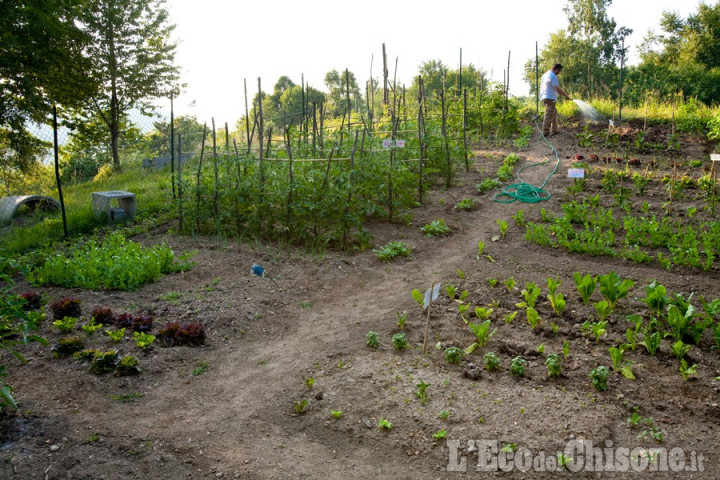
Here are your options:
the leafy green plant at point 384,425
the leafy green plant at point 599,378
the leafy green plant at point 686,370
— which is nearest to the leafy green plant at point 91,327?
the leafy green plant at point 384,425

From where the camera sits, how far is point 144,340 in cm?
399

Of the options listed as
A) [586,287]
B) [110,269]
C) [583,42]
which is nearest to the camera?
[586,287]

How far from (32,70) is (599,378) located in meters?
11.7

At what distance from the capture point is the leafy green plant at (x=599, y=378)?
3.22 m

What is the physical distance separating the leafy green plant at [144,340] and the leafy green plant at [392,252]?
2.66m

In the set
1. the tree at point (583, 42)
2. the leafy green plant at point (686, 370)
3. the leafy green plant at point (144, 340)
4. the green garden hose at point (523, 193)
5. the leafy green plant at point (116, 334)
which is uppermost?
the tree at point (583, 42)

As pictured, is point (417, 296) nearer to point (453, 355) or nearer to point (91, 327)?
point (453, 355)

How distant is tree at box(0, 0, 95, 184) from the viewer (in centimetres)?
992

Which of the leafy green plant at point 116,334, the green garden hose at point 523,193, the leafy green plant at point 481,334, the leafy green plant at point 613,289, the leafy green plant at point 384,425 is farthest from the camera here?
the green garden hose at point 523,193

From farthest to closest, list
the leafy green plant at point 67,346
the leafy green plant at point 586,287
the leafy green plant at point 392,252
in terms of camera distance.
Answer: the leafy green plant at point 392,252 < the leafy green plant at point 586,287 < the leafy green plant at point 67,346

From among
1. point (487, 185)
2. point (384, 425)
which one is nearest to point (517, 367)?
point (384, 425)

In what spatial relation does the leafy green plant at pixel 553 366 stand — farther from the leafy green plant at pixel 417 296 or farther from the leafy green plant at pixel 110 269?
the leafy green plant at pixel 110 269

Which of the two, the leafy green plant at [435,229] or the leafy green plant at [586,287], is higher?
the leafy green plant at [435,229]

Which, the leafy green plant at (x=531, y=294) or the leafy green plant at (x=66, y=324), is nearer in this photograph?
the leafy green plant at (x=66, y=324)
